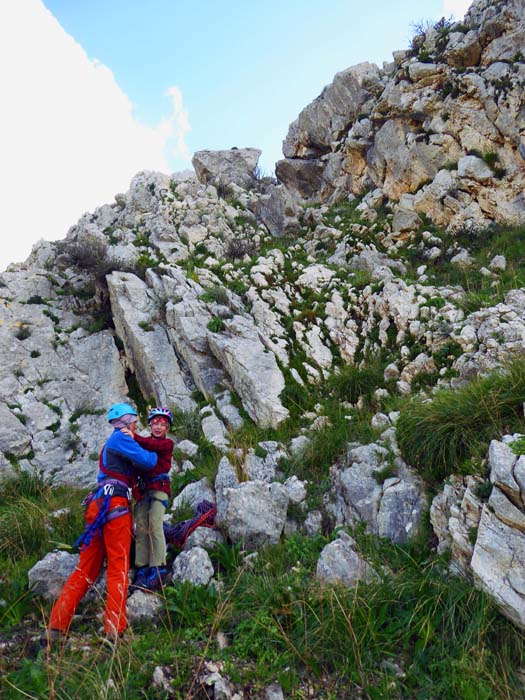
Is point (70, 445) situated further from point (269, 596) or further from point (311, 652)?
point (311, 652)

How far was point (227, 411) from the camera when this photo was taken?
28.2 ft

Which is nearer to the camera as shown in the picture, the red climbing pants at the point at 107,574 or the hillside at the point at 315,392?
the hillside at the point at 315,392

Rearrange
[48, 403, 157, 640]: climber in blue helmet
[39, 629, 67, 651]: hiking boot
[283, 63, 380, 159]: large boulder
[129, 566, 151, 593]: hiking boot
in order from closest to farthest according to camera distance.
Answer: [39, 629, 67, 651]: hiking boot → [48, 403, 157, 640]: climber in blue helmet → [129, 566, 151, 593]: hiking boot → [283, 63, 380, 159]: large boulder

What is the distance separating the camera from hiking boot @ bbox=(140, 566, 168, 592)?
3992 mm

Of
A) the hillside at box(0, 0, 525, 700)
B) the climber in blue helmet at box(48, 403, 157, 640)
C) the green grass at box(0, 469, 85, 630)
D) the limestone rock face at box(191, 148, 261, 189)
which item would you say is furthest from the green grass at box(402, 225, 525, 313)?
the limestone rock face at box(191, 148, 261, 189)

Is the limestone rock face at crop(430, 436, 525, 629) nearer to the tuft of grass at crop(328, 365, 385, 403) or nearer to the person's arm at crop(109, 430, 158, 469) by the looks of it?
the person's arm at crop(109, 430, 158, 469)

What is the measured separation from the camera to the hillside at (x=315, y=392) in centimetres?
308

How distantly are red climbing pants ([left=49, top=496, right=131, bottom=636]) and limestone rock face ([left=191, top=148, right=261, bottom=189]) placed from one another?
18982mm

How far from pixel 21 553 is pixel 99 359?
716cm

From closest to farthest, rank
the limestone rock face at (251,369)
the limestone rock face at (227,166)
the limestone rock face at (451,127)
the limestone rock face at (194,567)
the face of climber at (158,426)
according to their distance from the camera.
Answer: the limestone rock face at (194,567) < the face of climber at (158,426) < the limestone rock face at (251,369) < the limestone rock face at (451,127) < the limestone rock face at (227,166)

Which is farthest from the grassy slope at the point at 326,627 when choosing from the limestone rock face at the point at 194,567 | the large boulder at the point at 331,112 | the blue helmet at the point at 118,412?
the large boulder at the point at 331,112

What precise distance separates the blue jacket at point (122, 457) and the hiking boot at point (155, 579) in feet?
3.19

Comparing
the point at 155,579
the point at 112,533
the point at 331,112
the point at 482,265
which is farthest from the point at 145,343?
the point at 331,112

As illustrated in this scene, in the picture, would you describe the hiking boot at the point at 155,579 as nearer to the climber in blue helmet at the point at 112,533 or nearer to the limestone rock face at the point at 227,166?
the climber in blue helmet at the point at 112,533
